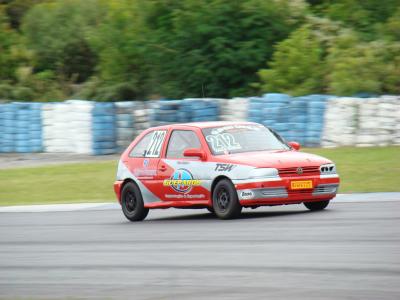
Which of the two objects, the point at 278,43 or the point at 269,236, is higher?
the point at 278,43

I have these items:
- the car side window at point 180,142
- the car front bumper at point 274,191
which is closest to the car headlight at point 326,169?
the car front bumper at point 274,191

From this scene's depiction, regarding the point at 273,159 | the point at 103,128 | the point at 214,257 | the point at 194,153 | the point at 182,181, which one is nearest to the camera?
the point at 214,257

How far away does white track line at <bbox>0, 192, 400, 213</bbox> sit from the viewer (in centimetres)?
1658

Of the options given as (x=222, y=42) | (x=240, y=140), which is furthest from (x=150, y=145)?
(x=222, y=42)

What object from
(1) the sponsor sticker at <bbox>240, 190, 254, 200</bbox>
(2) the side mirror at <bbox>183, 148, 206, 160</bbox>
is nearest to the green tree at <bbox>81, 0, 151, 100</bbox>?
(2) the side mirror at <bbox>183, 148, 206, 160</bbox>

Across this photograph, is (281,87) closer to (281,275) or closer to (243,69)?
(243,69)

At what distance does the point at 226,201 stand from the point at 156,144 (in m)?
2.17

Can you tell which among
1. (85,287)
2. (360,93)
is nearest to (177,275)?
(85,287)

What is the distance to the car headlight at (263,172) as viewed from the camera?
13789 millimetres

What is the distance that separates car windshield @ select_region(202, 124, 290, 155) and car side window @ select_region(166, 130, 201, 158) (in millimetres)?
211

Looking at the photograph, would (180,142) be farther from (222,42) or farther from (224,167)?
(222,42)

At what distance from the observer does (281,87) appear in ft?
113

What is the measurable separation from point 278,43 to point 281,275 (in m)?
27.7

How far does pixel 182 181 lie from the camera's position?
48.6 feet
